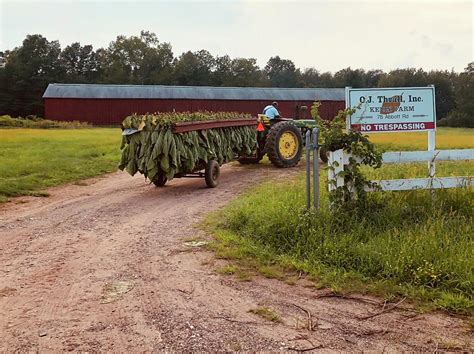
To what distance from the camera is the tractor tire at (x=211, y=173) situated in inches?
430

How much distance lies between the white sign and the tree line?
59.2 m

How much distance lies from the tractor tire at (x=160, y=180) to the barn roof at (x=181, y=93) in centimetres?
4260

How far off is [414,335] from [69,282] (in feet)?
10.8

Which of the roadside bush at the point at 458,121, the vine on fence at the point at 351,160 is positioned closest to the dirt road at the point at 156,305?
the vine on fence at the point at 351,160

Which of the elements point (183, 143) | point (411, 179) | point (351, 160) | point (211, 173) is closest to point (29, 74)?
point (211, 173)

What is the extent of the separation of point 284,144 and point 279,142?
0.28 metres

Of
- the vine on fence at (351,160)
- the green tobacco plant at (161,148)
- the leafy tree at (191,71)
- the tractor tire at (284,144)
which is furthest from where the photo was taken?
the leafy tree at (191,71)

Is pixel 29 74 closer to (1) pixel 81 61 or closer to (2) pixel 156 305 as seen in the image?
Result: (1) pixel 81 61

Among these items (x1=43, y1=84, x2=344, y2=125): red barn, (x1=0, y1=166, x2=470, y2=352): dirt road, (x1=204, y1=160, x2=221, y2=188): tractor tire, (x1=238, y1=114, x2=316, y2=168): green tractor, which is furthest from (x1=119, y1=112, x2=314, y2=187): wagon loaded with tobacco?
(x1=43, y1=84, x2=344, y2=125): red barn

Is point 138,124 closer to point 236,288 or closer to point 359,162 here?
point 359,162

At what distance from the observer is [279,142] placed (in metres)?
14.3

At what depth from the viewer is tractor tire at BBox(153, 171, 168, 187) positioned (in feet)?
35.5

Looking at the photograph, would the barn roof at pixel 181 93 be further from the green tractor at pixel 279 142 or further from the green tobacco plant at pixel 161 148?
the green tobacco plant at pixel 161 148

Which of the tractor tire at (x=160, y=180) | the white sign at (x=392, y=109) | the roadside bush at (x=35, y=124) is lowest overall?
the tractor tire at (x=160, y=180)
